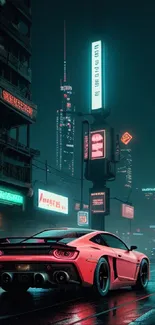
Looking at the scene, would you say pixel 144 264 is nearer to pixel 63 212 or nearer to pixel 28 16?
pixel 28 16

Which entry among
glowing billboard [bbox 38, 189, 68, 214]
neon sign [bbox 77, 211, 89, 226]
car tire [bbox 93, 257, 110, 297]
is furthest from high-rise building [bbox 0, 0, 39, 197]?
car tire [bbox 93, 257, 110, 297]

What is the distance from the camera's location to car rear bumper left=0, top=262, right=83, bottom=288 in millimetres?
6969

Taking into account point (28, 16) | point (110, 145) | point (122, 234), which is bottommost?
point (122, 234)

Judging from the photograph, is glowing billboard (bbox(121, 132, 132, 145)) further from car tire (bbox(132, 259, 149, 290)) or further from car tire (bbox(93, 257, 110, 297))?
car tire (bbox(93, 257, 110, 297))

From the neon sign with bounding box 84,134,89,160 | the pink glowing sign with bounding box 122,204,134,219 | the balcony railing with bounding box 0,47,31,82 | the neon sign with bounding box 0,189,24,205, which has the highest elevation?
the balcony railing with bounding box 0,47,31,82

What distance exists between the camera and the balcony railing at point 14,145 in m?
38.1

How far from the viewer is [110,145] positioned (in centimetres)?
3753

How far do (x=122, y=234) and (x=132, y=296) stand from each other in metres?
158

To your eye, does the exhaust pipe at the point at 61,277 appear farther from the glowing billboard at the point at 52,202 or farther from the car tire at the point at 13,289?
the glowing billboard at the point at 52,202

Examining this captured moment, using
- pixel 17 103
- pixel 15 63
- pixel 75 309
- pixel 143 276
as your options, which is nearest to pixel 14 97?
pixel 17 103

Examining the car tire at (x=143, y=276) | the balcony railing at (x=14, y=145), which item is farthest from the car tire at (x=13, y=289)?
the balcony railing at (x=14, y=145)

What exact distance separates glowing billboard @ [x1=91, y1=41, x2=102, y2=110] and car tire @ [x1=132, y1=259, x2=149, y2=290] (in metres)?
28.8

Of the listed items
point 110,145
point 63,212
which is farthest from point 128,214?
point 110,145

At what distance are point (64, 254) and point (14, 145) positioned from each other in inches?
1302
